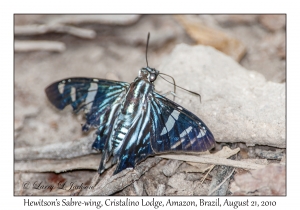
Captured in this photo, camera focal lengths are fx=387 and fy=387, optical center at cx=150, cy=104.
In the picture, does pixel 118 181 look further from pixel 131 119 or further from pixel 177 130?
pixel 177 130

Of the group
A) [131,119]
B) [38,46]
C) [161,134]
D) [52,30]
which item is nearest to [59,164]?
[131,119]

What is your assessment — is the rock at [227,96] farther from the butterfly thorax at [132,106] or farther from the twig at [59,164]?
the twig at [59,164]

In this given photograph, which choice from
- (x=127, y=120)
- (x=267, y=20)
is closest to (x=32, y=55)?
(x=127, y=120)

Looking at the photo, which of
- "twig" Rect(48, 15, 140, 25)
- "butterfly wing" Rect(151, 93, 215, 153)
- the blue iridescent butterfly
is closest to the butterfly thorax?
the blue iridescent butterfly

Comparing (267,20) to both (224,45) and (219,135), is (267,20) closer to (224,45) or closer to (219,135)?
(224,45)

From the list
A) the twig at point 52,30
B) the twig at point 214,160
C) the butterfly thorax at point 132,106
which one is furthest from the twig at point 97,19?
the twig at point 214,160

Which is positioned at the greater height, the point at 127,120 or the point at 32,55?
the point at 32,55

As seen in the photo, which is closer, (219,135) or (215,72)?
(219,135)
